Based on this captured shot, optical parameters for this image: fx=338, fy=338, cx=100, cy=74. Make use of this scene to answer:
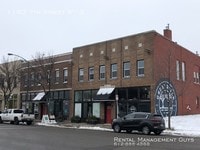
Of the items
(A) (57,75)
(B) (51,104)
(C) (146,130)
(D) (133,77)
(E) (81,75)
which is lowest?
(C) (146,130)

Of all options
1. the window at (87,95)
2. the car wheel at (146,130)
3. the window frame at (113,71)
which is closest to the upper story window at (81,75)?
the window at (87,95)

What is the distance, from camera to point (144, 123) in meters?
24.5

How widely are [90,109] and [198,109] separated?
15.2 metres

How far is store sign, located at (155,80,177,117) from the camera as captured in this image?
34.3 m

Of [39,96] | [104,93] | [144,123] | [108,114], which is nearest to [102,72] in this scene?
[104,93]

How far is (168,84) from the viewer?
36844 mm

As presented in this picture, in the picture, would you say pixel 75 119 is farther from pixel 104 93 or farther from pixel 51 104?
pixel 51 104

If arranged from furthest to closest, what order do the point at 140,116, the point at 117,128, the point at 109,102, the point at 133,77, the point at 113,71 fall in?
1. the point at 113,71
2. the point at 109,102
3. the point at 133,77
4. the point at 117,128
5. the point at 140,116

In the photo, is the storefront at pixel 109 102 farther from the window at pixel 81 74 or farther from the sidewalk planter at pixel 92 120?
the window at pixel 81 74

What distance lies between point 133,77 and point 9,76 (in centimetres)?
2287

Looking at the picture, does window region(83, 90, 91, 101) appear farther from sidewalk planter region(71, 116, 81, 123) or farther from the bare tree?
the bare tree

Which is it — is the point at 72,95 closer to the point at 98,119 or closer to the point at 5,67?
the point at 98,119

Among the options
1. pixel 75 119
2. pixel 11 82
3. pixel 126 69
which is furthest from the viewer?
pixel 11 82

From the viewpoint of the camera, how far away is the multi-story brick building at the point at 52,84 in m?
43.4
